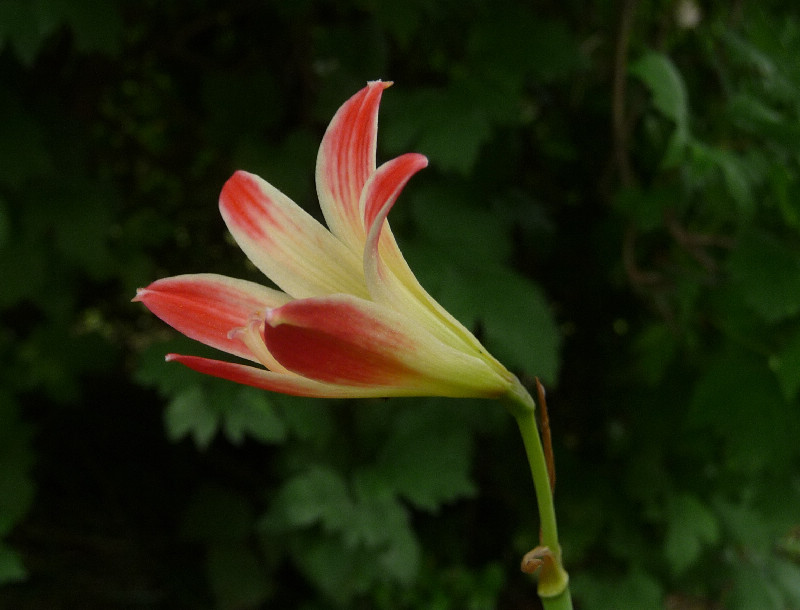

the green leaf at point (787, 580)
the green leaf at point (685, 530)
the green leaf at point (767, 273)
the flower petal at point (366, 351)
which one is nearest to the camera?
the flower petal at point (366, 351)

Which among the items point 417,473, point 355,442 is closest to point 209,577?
point 355,442

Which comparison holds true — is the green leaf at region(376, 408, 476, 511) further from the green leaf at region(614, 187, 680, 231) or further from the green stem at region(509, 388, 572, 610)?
the green stem at region(509, 388, 572, 610)

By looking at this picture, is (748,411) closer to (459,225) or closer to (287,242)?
(459,225)

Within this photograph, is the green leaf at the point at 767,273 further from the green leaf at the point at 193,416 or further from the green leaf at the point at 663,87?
the green leaf at the point at 193,416

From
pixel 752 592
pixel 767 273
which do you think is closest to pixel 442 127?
pixel 767 273

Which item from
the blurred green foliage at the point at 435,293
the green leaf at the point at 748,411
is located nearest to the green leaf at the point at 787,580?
the blurred green foliage at the point at 435,293

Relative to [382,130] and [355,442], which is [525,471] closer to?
[355,442]
